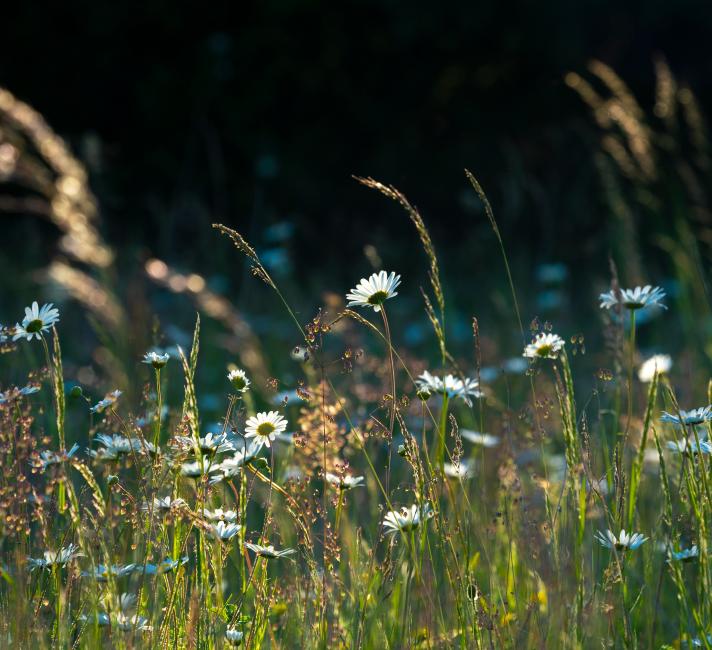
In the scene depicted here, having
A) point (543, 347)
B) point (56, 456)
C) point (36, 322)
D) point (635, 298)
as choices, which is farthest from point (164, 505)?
point (635, 298)

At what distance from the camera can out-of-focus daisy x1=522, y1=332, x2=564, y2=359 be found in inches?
56.7

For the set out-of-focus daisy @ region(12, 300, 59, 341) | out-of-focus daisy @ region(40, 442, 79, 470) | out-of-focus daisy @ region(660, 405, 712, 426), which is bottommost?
out-of-focus daisy @ region(40, 442, 79, 470)

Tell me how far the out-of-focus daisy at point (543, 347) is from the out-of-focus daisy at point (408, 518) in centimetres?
27

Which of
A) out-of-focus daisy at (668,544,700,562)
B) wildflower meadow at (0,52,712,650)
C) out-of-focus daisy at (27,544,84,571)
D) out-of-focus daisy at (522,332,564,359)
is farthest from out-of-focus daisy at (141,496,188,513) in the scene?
out-of-focus daisy at (668,544,700,562)

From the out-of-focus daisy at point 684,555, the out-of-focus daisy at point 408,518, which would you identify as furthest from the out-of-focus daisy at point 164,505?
the out-of-focus daisy at point 684,555

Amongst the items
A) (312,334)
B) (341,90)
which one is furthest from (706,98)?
(312,334)

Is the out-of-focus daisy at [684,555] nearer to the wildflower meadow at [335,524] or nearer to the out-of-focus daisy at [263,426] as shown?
the wildflower meadow at [335,524]

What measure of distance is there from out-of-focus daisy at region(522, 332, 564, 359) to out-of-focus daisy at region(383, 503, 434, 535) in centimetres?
27

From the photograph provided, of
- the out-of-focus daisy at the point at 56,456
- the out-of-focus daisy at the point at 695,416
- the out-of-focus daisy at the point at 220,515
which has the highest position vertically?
the out-of-focus daisy at the point at 695,416

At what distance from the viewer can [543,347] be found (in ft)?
4.81

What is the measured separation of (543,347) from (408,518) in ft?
1.08

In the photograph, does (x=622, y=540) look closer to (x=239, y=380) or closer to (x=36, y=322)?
(x=239, y=380)

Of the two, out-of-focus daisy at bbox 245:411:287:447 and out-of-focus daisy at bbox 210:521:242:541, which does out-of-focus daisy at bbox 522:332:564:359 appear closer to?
out-of-focus daisy at bbox 245:411:287:447

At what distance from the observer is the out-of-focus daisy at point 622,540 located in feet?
4.46
